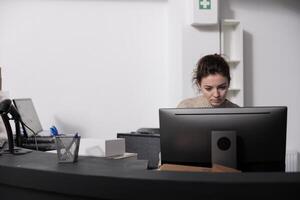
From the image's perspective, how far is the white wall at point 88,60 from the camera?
383 centimetres

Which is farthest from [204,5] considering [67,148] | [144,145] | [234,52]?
[67,148]

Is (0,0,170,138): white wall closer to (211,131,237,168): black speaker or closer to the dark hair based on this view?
the dark hair

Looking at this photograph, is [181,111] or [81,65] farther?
[81,65]

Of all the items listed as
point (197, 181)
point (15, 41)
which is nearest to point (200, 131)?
point (197, 181)

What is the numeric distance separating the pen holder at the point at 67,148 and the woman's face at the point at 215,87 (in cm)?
126

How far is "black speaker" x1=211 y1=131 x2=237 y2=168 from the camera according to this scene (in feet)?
4.74

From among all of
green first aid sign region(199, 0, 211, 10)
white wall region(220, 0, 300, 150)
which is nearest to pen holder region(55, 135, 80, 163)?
green first aid sign region(199, 0, 211, 10)

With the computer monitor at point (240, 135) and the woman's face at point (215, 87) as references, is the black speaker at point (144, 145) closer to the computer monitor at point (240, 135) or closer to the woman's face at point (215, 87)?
the woman's face at point (215, 87)

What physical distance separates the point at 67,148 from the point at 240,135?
0.70m

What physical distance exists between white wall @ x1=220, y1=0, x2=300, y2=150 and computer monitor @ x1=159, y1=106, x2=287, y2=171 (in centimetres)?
270

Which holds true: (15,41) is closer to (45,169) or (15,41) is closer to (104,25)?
(104,25)

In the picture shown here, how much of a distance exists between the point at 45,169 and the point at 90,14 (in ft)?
9.98

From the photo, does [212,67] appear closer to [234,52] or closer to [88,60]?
[234,52]

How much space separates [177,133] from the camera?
1.52 metres
